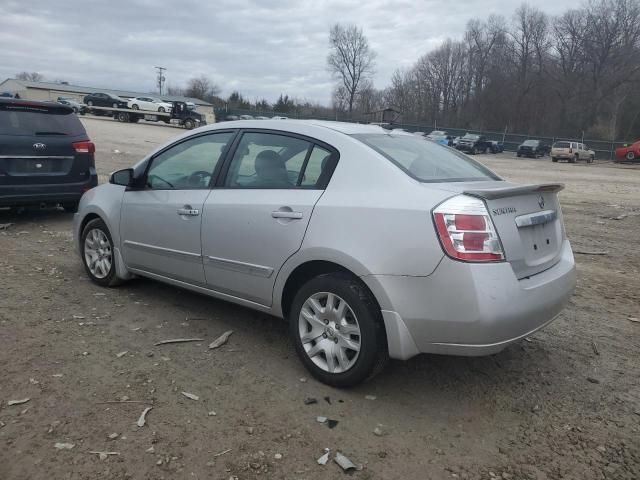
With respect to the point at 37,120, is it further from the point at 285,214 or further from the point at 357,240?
the point at 357,240

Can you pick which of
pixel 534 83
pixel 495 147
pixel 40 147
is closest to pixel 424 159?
pixel 40 147

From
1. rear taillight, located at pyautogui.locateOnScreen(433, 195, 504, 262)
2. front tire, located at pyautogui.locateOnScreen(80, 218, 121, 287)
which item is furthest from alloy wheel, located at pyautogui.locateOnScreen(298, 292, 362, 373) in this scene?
front tire, located at pyautogui.locateOnScreen(80, 218, 121, 287)

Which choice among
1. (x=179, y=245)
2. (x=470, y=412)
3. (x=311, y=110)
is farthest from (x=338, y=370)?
(x=311, y=110)

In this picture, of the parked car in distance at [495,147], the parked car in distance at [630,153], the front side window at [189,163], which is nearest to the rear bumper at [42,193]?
the front side window at [189,163]

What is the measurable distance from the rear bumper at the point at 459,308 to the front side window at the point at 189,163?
5.80ft

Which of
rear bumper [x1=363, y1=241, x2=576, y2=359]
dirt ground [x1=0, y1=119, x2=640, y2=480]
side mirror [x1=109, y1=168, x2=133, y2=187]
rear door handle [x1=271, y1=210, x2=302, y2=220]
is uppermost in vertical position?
side mirror [x1=109, y1=168, x2=133, y2=187]

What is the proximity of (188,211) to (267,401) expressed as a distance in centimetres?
165

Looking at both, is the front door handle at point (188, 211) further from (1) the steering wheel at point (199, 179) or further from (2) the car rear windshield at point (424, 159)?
(2) the car rear windshield at point (424, 159)

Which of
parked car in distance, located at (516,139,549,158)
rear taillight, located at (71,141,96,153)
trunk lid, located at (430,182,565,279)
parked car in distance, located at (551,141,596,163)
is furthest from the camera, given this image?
parked car in distance, located at (516,139,549,158)

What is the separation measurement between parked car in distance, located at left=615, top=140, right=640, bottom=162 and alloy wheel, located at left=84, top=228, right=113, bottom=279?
142 feet

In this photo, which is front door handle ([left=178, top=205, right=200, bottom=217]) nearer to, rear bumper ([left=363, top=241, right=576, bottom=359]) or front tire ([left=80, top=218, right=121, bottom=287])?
front tire ([left=80, top=218, right=121, bottom=287])

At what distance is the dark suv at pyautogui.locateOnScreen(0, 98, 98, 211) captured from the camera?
707 centimetres

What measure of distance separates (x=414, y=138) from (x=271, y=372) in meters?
2.06

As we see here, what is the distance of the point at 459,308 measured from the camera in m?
2.80
